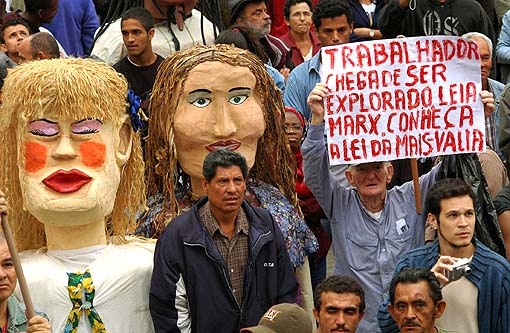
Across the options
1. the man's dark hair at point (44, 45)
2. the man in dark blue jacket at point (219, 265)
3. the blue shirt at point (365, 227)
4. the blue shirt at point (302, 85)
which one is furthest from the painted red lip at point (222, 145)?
the man's dark hair at point (44, 45)

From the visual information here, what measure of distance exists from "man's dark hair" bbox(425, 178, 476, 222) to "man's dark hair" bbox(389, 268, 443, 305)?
0.63 m

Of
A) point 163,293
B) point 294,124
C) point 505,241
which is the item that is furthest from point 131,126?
point 505,241

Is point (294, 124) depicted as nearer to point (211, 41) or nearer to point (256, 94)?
point (256, 94)

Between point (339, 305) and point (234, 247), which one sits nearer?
point (339, 305)

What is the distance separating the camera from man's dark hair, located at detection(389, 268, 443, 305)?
8.27 meters

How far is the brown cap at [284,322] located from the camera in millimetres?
7449

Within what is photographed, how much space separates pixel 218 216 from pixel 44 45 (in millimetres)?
3167

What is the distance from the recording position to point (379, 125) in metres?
9.60

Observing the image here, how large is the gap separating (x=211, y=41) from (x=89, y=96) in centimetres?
342

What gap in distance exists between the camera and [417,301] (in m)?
8.23

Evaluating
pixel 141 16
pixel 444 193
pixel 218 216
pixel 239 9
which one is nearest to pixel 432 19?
pixel 239 9

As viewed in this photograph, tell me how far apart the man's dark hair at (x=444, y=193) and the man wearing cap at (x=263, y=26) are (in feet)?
12.4

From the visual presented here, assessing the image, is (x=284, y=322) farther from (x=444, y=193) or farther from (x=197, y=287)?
(x=444, y=193)

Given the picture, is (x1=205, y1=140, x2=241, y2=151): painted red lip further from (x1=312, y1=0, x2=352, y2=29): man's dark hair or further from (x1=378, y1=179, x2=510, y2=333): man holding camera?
(x1=312, y1=0, x2=352, y2=29): man's dark hair
